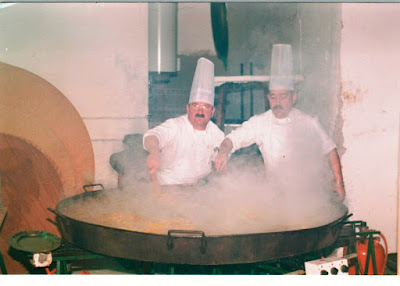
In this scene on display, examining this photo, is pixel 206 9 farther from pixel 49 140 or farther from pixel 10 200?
pixel 10 200

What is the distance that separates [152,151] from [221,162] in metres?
0.58

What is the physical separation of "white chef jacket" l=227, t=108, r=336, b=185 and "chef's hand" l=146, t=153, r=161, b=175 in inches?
24.4

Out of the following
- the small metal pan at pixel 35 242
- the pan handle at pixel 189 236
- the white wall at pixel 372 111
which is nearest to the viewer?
the pan handle at pixel 189 236

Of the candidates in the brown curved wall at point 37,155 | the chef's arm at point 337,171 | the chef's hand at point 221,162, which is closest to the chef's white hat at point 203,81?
the chef's hand at point 221,162

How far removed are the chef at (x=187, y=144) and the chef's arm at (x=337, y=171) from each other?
906mm

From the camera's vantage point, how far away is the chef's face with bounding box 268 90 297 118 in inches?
132

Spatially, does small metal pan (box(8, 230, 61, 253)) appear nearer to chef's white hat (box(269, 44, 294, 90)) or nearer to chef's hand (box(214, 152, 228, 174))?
chef's hand (box(214, 152, 228, 174))

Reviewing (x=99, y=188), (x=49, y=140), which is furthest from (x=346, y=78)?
(x=49, y=140)

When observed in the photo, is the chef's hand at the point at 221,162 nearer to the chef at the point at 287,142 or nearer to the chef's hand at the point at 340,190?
the chef at the point at 287,142

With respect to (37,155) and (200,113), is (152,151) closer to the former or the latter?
(200,113)

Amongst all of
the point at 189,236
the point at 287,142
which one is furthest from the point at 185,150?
the point at 189,236

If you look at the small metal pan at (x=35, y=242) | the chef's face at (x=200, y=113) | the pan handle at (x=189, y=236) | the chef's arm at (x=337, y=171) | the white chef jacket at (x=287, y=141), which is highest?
the chef's face at (x=200, y=113)

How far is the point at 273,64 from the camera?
3283 millimetres

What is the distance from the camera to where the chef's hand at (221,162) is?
344cm
